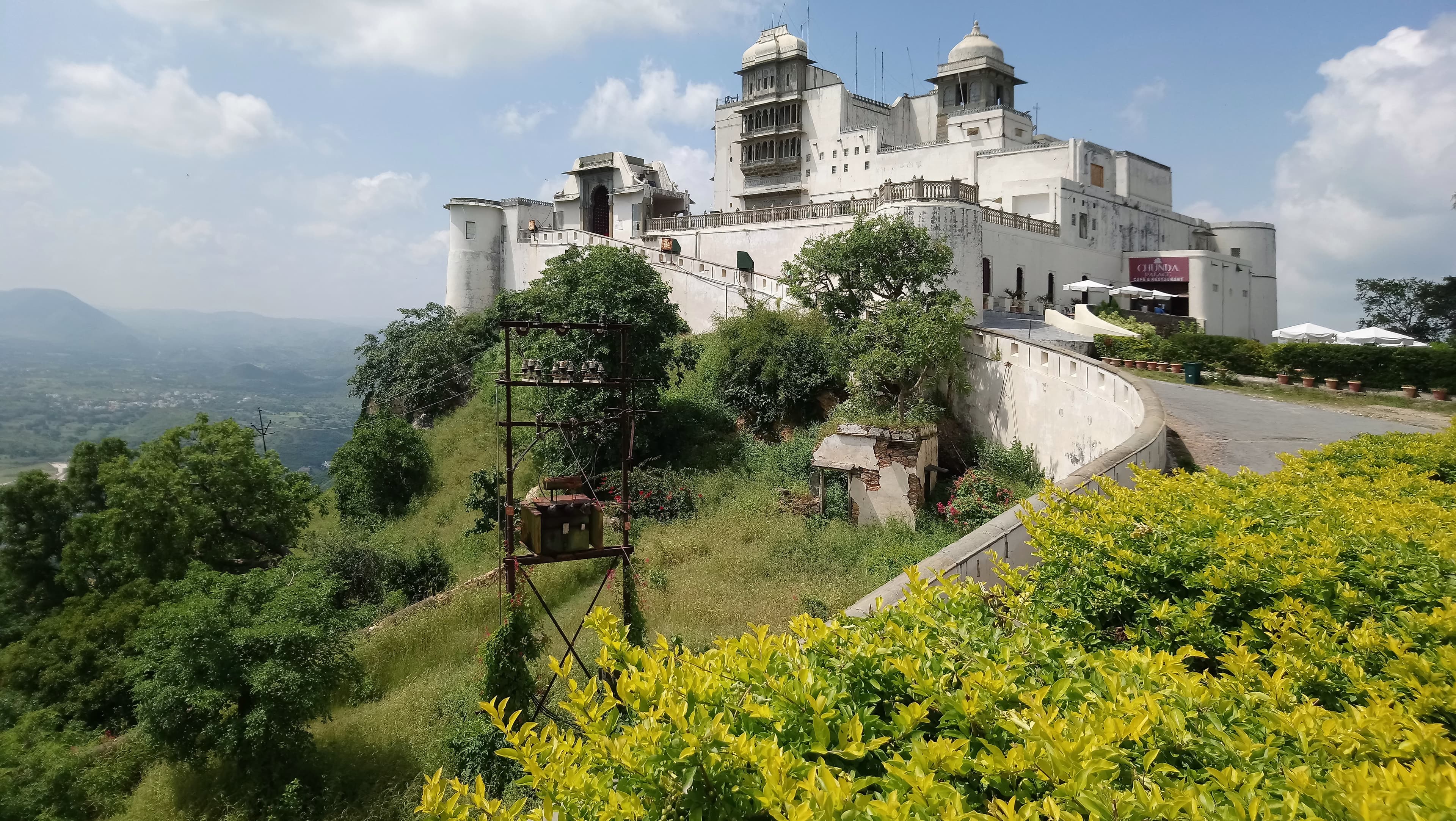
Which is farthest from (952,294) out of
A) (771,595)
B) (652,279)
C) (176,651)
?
(176,651)

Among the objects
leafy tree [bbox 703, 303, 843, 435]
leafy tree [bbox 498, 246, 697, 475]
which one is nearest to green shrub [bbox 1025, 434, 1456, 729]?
leafy tree [bbox 498, 246, 697, 475]

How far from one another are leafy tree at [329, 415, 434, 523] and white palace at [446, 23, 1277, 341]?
36.5 feet

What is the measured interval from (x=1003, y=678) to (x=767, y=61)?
44922mm

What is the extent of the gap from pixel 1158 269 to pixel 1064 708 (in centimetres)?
3530

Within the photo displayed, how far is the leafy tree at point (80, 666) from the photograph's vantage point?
49.0 feet

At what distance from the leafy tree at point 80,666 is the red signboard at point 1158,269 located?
1383 inches

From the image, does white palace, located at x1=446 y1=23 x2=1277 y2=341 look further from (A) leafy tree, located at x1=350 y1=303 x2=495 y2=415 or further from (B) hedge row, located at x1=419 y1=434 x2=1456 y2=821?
(B) hedge row, located at x1=419 y1=434 x2=1456 y2=821

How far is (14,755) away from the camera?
10.8 m

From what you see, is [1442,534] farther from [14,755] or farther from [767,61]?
[767,61]

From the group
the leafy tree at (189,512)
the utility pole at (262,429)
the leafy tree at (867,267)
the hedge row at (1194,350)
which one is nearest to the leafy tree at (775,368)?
the leafy tree at (867,267)

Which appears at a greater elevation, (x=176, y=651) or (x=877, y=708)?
(x=877, y=708)

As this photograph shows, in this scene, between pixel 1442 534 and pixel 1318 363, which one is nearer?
pixel 1442 534

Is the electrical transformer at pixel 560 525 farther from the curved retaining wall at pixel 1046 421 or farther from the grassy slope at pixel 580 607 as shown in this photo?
the curved retaining wall at pixel 1046 421

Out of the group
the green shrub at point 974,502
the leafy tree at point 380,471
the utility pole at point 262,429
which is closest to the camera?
the green shrub at point 974,502
